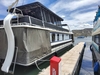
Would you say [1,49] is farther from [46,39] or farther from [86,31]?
[86,31]

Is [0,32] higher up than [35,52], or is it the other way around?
[0,32]

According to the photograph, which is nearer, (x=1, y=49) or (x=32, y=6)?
(x=1, y=49)

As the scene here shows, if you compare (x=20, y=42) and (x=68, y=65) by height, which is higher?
(x=20, y=42)

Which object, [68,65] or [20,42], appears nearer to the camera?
[20,42]

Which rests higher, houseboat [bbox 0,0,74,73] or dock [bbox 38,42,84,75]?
houseboat [bbox 0,0,74,73]

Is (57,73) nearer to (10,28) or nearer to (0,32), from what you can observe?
(10,28)

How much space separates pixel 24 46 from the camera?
5.36 meters

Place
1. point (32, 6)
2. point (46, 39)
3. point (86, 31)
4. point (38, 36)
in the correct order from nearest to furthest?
point (38, 36) < point (46, 39) < point (32, 6) < point (86, 31)

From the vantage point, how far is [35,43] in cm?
614

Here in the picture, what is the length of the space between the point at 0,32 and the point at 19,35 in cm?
159

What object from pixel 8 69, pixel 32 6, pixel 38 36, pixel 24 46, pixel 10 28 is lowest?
pixel 8 69

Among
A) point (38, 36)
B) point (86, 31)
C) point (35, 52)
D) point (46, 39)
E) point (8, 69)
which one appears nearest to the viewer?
point (8, 69)

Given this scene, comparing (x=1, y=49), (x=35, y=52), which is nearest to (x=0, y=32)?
(x=1, y=49)

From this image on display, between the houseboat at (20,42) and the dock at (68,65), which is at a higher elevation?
the houseboat at (20,42)
